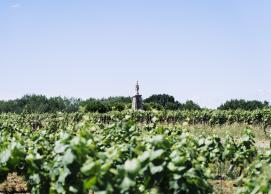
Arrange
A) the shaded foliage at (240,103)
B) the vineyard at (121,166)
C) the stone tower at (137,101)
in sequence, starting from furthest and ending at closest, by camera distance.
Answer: the shaded foliage at (240,103), the stone tower at (137,101), the vineyard at (121,166)

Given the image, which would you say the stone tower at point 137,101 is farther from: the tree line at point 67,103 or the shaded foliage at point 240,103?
the shaded foliage at point 240,103

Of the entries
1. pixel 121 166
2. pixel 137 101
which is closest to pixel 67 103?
pixel 137 101

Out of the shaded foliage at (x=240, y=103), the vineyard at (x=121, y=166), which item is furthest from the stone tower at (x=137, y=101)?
the vineyard at (x=121, y=166)

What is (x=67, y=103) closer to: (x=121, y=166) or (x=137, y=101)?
(x=137, y=101)

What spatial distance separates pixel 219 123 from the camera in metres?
30.7

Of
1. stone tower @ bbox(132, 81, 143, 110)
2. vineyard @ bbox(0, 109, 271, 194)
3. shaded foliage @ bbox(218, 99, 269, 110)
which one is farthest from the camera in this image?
shaded foliage @ bbox(218, 99, 269, 110)

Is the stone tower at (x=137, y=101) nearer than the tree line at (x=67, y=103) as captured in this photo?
Yes

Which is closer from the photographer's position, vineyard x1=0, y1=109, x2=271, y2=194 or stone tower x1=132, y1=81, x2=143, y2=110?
vineyard x1=0, y1=109, x2=271, y2=194

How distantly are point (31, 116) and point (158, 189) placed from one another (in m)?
29.0

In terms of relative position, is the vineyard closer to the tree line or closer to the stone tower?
the stone tower

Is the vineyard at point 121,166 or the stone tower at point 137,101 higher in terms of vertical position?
the stone tower at point 137,101

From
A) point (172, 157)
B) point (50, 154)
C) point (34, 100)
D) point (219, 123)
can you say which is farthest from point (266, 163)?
point (34, 100)

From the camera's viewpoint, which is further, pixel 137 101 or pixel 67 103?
A: pixel 67 103

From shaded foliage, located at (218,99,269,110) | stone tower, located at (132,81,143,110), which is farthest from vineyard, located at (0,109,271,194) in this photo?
shaded foliage, located at (218,99,269,110)
